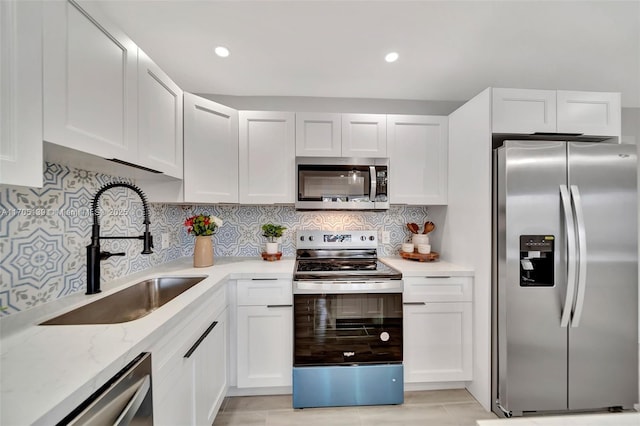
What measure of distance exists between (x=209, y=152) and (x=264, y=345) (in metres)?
1.54

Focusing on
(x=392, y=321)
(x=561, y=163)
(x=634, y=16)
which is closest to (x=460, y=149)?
(x=561, y=163)

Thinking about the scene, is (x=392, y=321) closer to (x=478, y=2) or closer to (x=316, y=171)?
(x=316, y=171)

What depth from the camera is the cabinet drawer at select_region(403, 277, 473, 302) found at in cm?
188

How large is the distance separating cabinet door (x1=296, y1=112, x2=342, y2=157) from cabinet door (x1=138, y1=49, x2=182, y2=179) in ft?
3.01

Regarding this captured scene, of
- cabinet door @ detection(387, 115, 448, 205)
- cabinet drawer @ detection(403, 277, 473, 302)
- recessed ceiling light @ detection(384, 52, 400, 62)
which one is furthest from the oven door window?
recessed ceiling light @ detection(384, 52, 400, 62)

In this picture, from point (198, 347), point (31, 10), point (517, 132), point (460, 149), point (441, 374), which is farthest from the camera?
point (460, 149)

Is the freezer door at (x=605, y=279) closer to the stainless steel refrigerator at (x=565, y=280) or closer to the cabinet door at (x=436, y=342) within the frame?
the stainless steel refrigerator at (x=565, y=280)

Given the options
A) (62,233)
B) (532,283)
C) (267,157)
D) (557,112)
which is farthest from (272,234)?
(557,112)

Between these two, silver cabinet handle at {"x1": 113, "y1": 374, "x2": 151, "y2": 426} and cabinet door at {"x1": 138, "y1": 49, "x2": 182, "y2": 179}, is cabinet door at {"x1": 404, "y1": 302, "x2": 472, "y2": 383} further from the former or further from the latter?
cabinet door at {"x1": 138, "y1": 49, "x2": 182, "y2": 179}

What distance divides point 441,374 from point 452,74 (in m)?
2.41

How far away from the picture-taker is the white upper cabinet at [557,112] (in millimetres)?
1729

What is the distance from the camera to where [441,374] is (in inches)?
74.0

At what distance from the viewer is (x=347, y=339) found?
180 cm

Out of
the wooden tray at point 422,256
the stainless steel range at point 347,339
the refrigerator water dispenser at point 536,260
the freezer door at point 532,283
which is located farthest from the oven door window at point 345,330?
the refrigerator water dispenser at point 536,260
